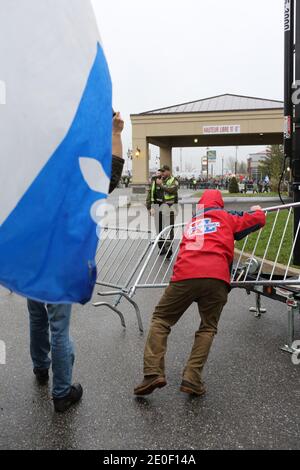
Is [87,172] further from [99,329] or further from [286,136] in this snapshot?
[286,136]

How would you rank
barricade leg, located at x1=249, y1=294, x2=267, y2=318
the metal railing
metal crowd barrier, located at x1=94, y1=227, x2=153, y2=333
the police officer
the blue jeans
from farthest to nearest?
the police officer
barricade leg, located at x1=249, y1=294, x2=267, y2=318
metal crowd barrier, located at x1=94, y1=227, x2=153, y2=333
the metal railing
the blue jeans

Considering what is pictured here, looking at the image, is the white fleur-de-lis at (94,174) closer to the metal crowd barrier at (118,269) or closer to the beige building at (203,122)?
the metal crowd barrier at (118,269)

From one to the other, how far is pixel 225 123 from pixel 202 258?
26.6m

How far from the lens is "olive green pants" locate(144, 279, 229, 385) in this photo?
3.28 metres

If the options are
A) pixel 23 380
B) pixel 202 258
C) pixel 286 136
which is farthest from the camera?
pixel 286 136

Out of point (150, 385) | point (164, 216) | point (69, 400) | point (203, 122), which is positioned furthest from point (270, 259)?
point (203, 122)

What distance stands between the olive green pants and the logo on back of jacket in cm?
43

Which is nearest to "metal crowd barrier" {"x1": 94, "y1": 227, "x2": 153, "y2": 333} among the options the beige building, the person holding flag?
the person holding flag

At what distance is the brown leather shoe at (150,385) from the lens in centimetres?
318

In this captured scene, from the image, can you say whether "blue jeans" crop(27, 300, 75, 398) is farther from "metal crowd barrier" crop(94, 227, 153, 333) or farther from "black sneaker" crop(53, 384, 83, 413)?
"metal crowd barrier" crop(94, 227, 153, 333)

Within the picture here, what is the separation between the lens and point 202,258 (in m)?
3.36

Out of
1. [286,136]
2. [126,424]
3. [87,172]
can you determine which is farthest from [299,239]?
[87,172]

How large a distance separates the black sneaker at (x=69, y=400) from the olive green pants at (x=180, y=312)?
0.53 metres

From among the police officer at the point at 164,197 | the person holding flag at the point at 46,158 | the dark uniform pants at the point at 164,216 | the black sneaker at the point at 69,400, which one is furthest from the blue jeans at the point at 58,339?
the dark uniform pants at the point at 164,216
